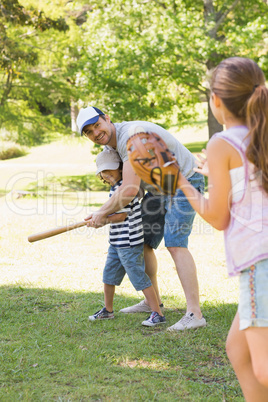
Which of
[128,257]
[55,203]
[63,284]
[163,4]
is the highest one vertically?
[163,4]

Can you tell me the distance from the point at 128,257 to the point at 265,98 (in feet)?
7.32

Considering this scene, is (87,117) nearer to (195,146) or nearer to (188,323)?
(188,323)

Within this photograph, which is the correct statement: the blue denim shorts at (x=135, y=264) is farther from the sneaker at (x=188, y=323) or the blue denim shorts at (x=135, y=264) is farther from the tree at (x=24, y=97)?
the tree at (x=24, y=97)

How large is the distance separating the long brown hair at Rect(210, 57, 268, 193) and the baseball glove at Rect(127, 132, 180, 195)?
0.31 metres

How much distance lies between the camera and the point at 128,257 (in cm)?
401

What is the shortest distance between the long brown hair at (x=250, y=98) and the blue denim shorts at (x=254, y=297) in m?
0.32

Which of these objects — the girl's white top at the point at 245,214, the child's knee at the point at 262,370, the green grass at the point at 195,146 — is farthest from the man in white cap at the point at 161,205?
the green grass at the point at 195,146

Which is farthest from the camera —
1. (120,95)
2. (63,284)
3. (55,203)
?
(120,95)

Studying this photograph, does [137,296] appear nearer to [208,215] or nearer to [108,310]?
[108,310]

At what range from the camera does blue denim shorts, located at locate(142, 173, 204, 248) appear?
398 centimetres

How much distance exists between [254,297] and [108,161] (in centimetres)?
221

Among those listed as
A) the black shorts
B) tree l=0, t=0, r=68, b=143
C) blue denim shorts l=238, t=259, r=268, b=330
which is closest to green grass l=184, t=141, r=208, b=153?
tree l=0, t=0, r=68, b=143

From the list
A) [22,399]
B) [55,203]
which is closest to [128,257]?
[22,399]

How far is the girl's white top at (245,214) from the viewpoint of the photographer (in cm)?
202
